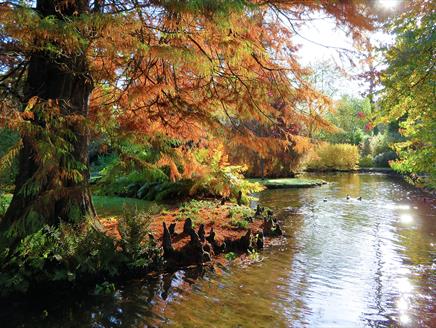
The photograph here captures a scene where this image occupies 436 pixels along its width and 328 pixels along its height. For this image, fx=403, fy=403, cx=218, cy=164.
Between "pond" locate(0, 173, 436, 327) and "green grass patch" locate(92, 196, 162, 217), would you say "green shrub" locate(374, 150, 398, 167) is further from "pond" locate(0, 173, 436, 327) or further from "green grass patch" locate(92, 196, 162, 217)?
"green grass patch" locate(92, 196, 162, 217)

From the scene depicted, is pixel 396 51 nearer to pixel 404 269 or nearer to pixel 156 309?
pixel 404 269

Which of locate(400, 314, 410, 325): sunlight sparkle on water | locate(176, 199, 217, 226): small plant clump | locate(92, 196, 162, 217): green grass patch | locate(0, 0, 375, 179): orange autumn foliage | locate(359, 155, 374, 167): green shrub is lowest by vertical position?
locate(400, 314, 410, 325): sunlight sparkle on water

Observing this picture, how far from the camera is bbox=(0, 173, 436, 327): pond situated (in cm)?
473

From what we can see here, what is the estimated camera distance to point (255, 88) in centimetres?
584

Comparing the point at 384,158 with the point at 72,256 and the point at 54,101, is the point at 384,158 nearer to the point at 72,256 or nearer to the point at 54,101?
the point at 54,101

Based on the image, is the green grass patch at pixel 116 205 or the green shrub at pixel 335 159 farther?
the green shrub at pixel 335 159

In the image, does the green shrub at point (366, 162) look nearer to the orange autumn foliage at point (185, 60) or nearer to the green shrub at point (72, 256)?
the orange autumn foliage at point (185, 60)

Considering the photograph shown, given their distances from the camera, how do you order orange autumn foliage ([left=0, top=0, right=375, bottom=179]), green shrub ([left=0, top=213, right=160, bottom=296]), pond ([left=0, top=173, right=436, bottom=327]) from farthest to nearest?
green shrub ([left=0, top=213, right=160, bottom=296]) < pond ([left=0, top=173, right=436, bottom=327]) < orange autumn foliage ([left=0, top=0, right=375, bottom=179])

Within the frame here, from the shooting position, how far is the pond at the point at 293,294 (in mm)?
4734

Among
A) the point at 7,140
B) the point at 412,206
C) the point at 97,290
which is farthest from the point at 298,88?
the point at 412,206

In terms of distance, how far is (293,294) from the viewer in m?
5.58

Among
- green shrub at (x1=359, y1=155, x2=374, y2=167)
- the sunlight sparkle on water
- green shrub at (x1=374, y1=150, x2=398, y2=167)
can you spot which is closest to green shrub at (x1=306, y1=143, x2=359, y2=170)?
green shrub at (x1=374, y1=150, x2=398, y2=167)

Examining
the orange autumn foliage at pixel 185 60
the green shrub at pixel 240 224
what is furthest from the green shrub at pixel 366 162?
the orange autumn foliage at pixel 185 60

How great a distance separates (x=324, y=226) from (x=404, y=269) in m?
3.58
